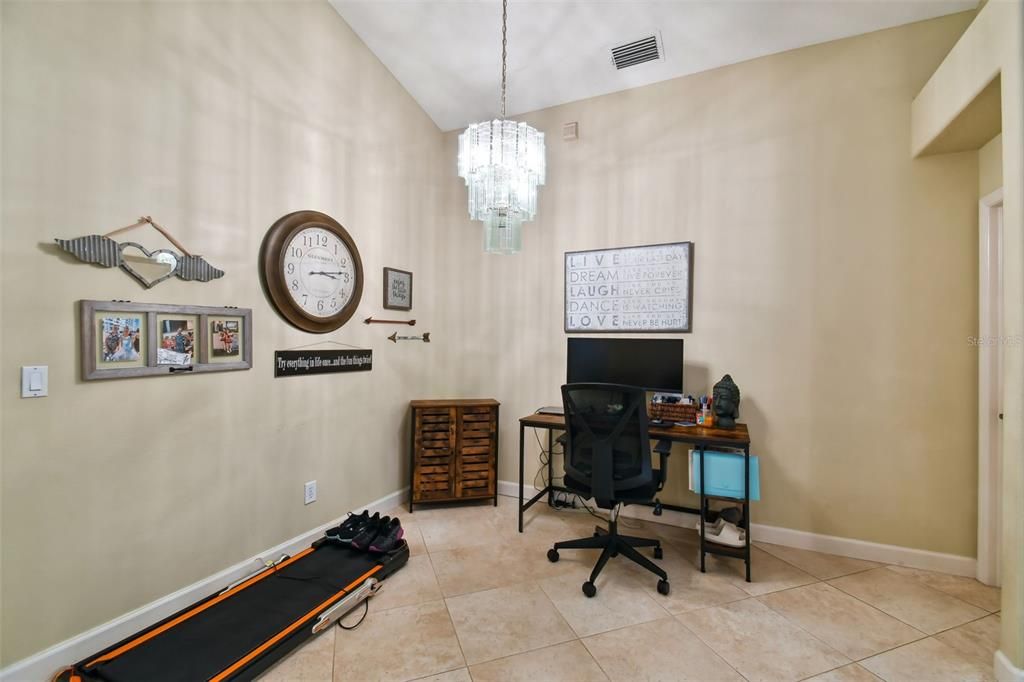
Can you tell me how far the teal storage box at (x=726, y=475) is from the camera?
8.10ft

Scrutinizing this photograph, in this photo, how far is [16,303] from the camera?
4.99ft

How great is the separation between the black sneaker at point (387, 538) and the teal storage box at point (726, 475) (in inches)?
70.3

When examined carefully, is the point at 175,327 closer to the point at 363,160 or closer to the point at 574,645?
the point at 363,160

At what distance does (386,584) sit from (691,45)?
12.5 feet

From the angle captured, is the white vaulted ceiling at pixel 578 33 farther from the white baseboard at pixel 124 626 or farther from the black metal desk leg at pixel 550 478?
the white baseboard at pixel 124 626

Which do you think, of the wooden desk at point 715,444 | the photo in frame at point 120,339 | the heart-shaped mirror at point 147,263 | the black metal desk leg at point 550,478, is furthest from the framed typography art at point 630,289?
the photo in frame at point 120,339

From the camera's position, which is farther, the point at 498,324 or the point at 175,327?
the point at 498,324

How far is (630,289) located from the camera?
10.7ft

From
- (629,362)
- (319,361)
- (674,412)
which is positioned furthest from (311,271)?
(674,412)

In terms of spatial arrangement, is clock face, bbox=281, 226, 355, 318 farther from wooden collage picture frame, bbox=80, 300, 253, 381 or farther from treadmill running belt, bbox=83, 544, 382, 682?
treadmill running belt, bbox=83, 544, 382, 682

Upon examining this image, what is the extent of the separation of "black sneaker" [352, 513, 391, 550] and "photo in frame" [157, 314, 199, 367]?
1315 mm

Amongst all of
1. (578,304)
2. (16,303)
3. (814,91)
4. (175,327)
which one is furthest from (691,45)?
(16,303)

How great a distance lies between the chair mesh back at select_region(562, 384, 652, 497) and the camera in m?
2.31

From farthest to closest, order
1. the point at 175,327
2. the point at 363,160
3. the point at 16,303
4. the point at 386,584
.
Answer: the point at 363,160 < the point at 386,584 < the point at 175,327 < the point at 16,303
